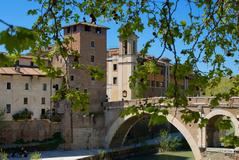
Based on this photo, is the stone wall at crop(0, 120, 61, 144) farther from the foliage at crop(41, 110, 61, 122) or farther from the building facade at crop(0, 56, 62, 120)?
the building facade at crop(0, 56, 62, 120)

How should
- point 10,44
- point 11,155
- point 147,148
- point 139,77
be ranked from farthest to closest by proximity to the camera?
point 147,148 < point 11,155 < point 139,77 < point 10,44

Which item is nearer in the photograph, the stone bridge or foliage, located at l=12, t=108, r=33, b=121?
the stone bridge

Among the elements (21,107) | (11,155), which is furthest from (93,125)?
(11,155)

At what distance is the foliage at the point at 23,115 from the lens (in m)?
36.4

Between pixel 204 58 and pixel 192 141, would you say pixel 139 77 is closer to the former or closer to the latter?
pixel 204 58

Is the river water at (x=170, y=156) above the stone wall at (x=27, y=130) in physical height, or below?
below

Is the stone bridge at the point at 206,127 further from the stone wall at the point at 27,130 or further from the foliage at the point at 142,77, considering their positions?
the foliage at the point at 142,77

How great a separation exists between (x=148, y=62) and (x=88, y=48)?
33.8 metres

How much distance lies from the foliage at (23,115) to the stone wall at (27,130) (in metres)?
1.59

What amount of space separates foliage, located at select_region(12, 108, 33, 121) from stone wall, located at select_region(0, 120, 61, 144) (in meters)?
1.59

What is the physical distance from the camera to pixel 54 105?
129 feet

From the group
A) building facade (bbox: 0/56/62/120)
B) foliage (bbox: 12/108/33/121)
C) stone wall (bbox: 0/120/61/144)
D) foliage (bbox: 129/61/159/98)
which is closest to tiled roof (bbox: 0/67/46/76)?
building facade (bbox: 0/56/62/120)

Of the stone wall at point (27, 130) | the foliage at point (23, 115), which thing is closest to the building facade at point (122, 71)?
the stone wall at point (27, 130)

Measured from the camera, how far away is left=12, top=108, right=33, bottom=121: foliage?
36.4m
